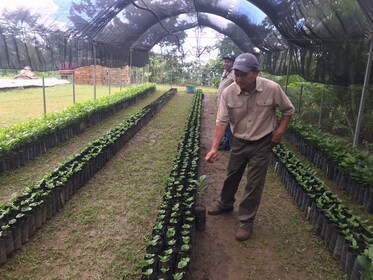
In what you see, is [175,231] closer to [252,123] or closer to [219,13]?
[252,123]

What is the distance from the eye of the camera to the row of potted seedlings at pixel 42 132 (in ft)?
17.2

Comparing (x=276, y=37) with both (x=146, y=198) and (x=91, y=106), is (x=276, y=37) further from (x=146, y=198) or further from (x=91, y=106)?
(x=146, y=198)

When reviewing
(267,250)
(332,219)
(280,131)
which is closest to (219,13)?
(280,131)

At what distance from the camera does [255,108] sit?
3.29 meters

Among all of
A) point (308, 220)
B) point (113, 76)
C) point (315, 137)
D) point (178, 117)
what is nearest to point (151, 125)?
point (178, 117)

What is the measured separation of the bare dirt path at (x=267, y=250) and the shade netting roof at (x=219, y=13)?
10.6 ft

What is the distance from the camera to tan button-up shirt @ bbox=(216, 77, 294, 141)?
3.23m

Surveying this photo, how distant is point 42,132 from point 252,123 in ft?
15.1

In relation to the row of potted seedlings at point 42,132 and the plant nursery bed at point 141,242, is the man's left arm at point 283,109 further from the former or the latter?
the row of potted seedlings at point 42,132

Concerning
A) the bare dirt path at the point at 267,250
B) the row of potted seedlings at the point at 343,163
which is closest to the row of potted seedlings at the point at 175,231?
the bare dirt path at the point at 267,250

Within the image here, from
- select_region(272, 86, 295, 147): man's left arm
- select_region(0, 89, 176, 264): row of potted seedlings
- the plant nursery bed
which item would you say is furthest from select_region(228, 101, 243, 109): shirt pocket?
select_region(0, 89, 176, 264): row of potted seedlings

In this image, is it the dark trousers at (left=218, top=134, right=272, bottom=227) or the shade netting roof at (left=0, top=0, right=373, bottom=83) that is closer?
the dark trousers at (left=218, top=134, right=272, bottom=227)

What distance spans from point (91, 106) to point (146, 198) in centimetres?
578

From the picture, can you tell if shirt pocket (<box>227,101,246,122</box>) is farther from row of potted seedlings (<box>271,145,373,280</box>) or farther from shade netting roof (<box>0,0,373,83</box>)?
shade netting roof (<box>0,0,373,83</box>)
